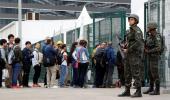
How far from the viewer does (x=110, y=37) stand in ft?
66.2

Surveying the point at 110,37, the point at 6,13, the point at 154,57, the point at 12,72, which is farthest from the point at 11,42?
the point at 6,13

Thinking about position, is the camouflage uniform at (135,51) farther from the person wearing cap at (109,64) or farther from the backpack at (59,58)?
the backpack at (59,58)

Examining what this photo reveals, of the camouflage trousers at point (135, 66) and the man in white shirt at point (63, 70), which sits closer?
the camouflage trousers at point (135, 66)

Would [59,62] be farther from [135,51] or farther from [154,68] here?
[135,51]

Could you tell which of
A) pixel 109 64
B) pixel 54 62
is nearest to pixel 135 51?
pixel 109 64

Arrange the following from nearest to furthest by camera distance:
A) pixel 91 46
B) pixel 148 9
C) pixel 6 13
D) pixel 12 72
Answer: pixel 148 9, pixel 12 72, pixel 91 46, pixel 6 13

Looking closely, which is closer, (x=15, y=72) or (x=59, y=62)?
(x=15, y=72)

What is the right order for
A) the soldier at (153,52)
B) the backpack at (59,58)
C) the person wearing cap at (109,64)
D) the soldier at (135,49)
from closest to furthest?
the soldier at (135,49), the soldier at (153,52), the person wearing cap at (109,64), the backpack at (59,58)

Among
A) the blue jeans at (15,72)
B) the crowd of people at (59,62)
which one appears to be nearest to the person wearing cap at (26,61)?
the crowd of people at (59,62)

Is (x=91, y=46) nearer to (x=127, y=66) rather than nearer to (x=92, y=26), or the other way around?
(x=92, y=26)

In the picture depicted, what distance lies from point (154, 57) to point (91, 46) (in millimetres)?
8850

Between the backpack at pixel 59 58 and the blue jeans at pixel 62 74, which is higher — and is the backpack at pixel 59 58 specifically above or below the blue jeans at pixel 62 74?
above

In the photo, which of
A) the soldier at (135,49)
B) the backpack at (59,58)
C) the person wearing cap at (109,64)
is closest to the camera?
the soldier at (135,49)

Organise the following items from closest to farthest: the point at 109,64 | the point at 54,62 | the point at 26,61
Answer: the point at 54,62, the point at 109,64, the point at 26,61
